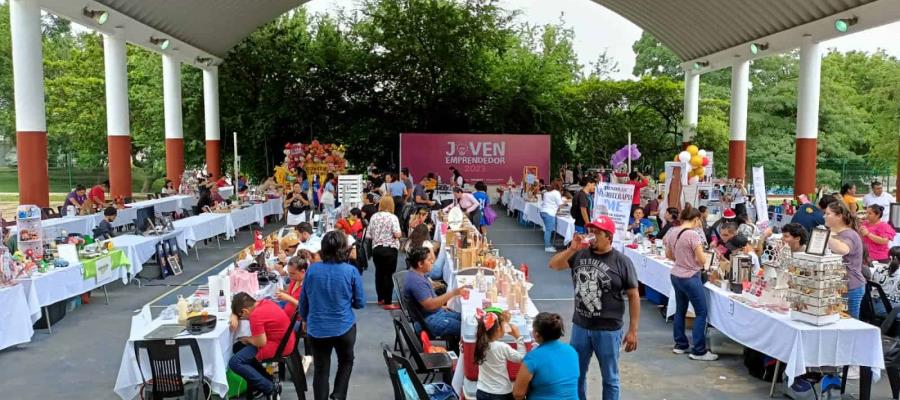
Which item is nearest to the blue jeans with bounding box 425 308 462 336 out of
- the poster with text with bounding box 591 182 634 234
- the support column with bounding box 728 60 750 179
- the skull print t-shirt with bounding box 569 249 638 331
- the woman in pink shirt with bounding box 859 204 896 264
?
the skull print t-shirt with bounding box 569 249 638 331

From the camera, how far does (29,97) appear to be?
41.7 ft

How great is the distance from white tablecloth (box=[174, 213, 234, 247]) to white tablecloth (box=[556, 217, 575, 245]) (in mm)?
6803

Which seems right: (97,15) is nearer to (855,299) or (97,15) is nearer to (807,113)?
(855,299)

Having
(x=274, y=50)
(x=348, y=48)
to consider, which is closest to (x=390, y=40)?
(x=348, y=48)

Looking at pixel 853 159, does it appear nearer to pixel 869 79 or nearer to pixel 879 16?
pixel 869 79

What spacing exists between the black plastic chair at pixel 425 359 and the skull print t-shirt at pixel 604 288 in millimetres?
1134

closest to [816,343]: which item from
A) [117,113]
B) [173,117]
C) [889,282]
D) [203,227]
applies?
[889,282]

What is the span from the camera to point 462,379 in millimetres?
4781

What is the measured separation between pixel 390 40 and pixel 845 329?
22.1m

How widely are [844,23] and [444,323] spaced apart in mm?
13006

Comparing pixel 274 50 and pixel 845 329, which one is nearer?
pixel 845 329

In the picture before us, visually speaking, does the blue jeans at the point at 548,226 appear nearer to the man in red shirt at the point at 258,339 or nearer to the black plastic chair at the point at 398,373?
the man in red shirt at the point at 258,339

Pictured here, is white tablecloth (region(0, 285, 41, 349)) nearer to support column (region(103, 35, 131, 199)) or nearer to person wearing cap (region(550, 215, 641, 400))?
person wearing cap (region(550, 215, 641, 400))

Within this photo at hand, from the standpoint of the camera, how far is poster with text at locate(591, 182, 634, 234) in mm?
9384
